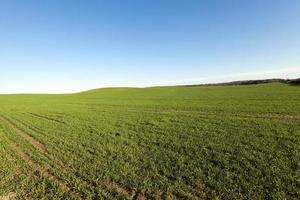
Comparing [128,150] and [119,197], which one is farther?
[128,150]

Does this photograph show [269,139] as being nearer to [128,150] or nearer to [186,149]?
[186,149]

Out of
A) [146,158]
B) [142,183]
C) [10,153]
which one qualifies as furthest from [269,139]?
[10,153]

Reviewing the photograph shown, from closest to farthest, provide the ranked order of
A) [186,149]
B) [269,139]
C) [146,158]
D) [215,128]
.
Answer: [146,158]
[186,149]
[269,139]
[215,128]

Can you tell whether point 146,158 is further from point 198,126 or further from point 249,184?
point 198,126

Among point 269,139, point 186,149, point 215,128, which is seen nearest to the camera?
point 186,149

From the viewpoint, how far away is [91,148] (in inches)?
590

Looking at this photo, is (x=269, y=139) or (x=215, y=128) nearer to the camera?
(x=269, y=139)

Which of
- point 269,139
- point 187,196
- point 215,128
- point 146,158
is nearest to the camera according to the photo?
point 187,196

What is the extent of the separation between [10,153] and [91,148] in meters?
5.15

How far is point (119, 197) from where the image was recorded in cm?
870

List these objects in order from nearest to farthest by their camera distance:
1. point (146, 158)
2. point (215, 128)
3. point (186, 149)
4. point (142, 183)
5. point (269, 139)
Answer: point (142, 183) → point (146, 158) → point (186, 149) → point (269, 139) → point (215, 128)

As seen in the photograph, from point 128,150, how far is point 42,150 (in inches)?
222

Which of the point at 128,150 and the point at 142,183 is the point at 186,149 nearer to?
the point at 128,150

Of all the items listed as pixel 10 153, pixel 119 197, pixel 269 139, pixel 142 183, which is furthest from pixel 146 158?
pixel 10 153
